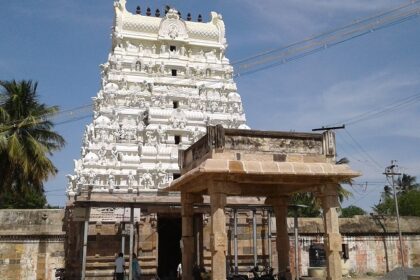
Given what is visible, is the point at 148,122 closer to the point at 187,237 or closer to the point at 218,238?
the point at 187,237

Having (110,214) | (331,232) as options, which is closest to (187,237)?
(331,232)

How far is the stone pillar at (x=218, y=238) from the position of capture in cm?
1124

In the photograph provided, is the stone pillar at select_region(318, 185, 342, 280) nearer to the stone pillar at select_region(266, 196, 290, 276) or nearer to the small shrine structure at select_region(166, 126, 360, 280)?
the small shrine structure at select_region(166, 126, 360, 280)

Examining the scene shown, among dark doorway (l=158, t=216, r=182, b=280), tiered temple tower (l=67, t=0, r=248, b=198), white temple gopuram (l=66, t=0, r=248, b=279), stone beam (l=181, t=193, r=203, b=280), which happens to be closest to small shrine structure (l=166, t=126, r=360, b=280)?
stone beam (l=181, t=193, r=203, b=280)

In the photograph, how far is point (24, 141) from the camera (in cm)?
2117

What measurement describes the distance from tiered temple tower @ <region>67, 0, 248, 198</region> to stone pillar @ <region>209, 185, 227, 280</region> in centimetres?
1427

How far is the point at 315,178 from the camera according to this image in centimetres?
1250

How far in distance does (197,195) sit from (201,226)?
8950 millimetres

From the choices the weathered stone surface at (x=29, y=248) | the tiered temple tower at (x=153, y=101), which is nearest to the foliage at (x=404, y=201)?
the tiered temple tower at (x=153, y=101)

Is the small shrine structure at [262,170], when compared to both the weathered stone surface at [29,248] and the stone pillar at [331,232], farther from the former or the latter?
the weathered stone surface at [29,248]

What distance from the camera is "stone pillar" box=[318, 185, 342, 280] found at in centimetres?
1217

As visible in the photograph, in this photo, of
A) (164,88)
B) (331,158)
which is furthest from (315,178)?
(164,88)

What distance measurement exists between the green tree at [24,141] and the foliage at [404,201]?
36174 mm

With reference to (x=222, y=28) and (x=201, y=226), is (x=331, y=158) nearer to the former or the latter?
(x=201, y=226)
